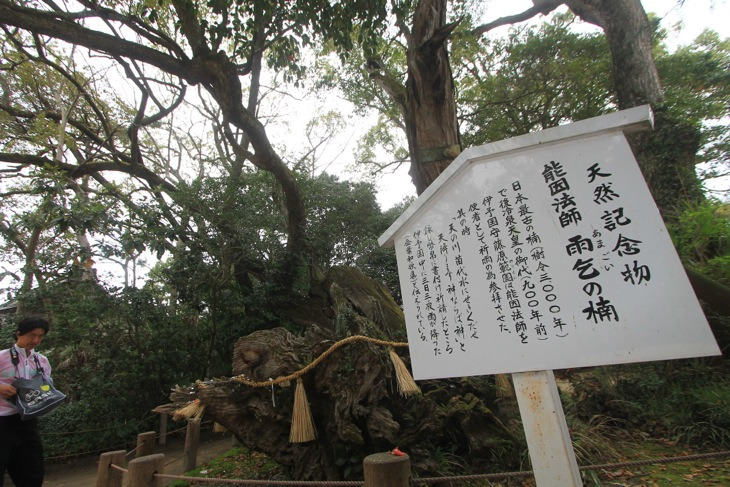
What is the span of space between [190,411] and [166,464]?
3.03m

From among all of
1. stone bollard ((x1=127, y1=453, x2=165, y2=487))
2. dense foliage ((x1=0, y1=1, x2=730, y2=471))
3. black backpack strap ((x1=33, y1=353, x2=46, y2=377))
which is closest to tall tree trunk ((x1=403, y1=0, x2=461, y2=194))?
dense foliage ((x1=0, y1=1, x2=730, y2=471))

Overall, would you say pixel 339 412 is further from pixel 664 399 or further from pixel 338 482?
pixel 664 399

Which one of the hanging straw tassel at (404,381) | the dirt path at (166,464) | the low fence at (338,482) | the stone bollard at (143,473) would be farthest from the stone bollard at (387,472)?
the dirt path at (166,464)

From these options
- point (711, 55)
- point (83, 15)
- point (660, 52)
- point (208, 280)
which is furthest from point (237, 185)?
point (660, 52)

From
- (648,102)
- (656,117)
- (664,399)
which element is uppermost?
(648,102)

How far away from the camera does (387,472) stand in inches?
62.8

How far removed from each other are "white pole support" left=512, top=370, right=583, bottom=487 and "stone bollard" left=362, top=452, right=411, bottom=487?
0.58 m

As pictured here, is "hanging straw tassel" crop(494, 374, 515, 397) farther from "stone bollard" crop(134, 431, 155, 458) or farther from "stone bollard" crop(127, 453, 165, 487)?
"stone bollard" crop(134, 431, 155, 458)

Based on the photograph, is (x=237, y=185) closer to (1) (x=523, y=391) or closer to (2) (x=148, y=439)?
(2) (x=148, y=439)

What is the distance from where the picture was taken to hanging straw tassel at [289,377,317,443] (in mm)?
2703

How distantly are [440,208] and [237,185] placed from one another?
18.8 feet

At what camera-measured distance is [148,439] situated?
11.9 feet

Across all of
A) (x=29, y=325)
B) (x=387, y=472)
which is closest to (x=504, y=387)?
(x=387, y=472)

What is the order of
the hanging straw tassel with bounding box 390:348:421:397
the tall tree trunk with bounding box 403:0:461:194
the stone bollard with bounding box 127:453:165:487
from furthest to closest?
1. the tall tree trunk with bounding box 403:0:461:194
2. the hanging straw tassel with bounding box 390:348:421:397
3. the stone bollard with bounding box 127:453:165:487
